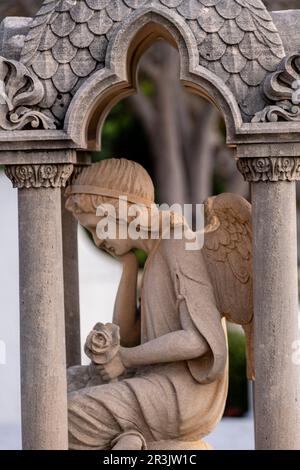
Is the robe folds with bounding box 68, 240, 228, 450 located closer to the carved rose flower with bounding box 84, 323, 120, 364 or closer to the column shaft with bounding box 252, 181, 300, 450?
the carved rose flower with bounding box 84, 323, 120, 364

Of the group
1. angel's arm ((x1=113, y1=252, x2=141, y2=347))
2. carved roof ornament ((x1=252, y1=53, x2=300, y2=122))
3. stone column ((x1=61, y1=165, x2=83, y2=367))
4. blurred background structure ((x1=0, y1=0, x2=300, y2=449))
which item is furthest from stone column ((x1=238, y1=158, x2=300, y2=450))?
blurred background structure ((x1=0, y1=0, x2=300, y2=449))

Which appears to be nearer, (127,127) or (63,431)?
(63,431)

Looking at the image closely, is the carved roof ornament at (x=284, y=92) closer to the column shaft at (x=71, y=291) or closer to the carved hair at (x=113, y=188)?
the carved hair at (x=113, y=188)

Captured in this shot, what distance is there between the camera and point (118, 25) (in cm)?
884

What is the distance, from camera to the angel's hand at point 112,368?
31.2ft

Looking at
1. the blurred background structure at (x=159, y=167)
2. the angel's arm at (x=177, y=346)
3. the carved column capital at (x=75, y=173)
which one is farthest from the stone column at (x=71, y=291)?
the blurred background structure at (x=159, y=167)

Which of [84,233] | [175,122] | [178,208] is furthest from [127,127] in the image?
[178,208]

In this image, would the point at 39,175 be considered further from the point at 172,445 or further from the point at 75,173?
the point at 172,445

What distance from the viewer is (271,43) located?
Result: 347 inches

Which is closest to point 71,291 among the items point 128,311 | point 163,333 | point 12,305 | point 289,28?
point 128,311

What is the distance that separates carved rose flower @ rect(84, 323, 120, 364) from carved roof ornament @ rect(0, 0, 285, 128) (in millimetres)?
1415

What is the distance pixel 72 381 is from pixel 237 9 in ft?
8.85

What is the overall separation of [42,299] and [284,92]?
6.27ft

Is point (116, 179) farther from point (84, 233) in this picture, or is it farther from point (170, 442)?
point (84, 233)
